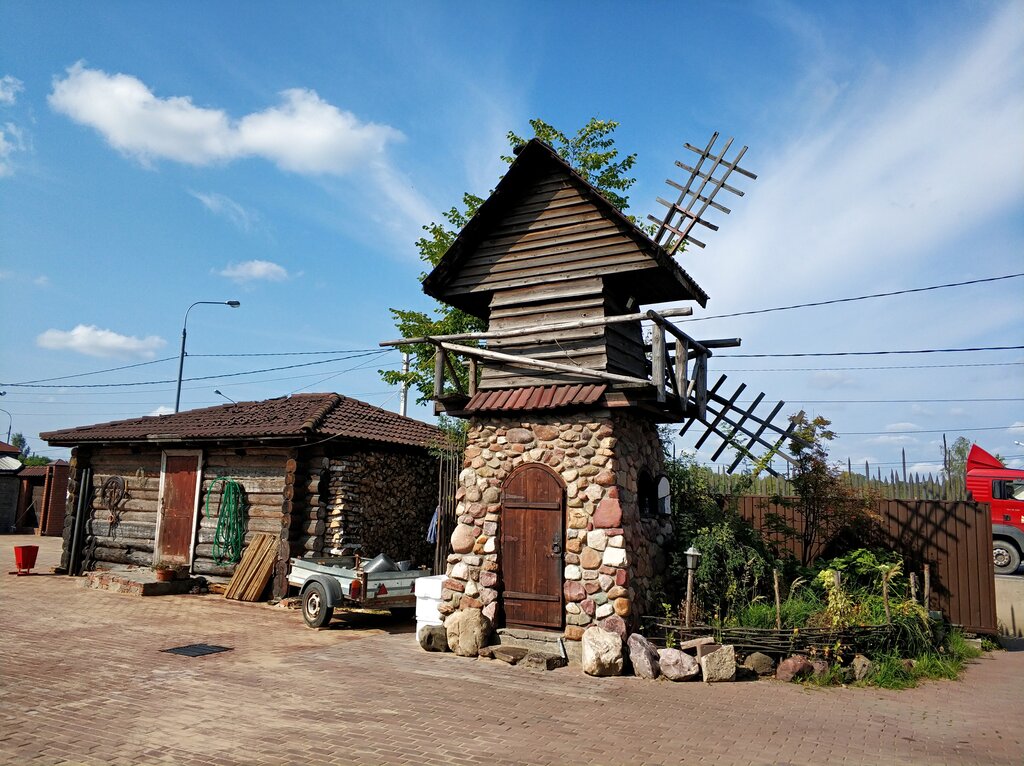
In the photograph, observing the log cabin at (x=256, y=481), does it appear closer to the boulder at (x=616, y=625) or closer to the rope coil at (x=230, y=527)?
the rope coil at (x=230, y=527)

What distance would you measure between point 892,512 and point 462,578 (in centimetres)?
754

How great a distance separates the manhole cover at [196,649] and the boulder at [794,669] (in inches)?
298

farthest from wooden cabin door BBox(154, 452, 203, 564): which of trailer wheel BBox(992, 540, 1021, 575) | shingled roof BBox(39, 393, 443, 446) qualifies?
trailer wheel BBox(992, 540, 1021, 575)

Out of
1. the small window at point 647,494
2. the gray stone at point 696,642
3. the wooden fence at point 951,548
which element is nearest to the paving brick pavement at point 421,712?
the gray stone at point 696,642

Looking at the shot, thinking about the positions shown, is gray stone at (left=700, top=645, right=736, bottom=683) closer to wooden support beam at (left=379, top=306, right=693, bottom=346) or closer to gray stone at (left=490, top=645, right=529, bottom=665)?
gray stone at (left=490, top=645, right=529, bottom=665)

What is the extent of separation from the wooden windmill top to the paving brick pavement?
5.82 metres

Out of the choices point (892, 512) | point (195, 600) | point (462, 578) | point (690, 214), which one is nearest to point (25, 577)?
point (195, 600)

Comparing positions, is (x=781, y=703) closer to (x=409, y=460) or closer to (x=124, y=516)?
(x=409, y=460)

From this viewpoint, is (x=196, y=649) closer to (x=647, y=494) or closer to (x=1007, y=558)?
(x=647, y=494)

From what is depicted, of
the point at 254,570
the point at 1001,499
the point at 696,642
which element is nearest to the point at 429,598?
the point at 696,642

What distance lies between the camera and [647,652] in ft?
29.4

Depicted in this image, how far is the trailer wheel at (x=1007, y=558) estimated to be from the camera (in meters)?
16.9

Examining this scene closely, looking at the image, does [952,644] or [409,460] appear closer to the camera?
[952,644]

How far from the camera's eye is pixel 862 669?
8.66 metres
